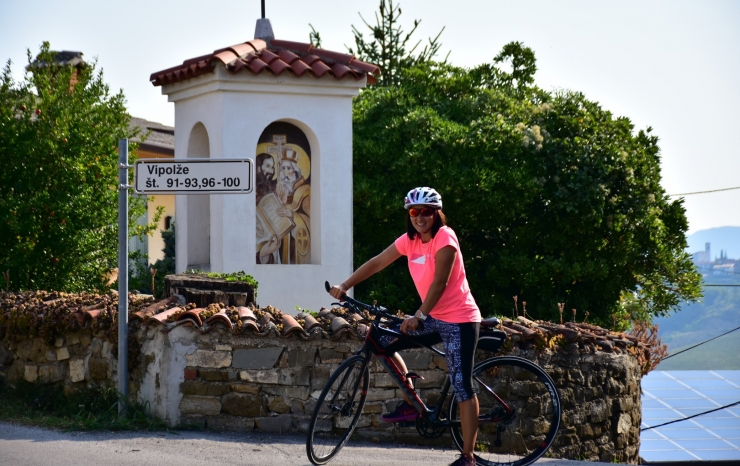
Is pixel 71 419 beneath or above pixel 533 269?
beneath

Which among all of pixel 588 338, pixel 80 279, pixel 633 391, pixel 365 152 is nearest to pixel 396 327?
pixel 588 338

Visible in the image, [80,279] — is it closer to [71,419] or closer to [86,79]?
[86,79]

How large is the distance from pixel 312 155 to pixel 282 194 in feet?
2.13

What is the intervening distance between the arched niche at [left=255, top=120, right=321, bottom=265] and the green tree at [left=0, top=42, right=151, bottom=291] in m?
1.93

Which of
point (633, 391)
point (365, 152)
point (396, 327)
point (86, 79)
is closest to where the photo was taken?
point (396, 327)

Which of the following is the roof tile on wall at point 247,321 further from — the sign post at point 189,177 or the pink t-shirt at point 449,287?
the pink t-shirt at point 449,287

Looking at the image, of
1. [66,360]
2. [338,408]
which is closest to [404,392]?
[338,408]

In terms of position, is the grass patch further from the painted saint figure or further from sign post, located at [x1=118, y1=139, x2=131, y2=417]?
the painted saint figure

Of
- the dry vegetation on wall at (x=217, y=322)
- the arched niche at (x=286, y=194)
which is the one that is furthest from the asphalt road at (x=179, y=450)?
the arched niche at (x=286, y=194)

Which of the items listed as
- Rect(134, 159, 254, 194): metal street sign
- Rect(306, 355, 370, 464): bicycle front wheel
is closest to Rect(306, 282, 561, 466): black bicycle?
Rect(306, 355, 370, 464): bicycle front wheel

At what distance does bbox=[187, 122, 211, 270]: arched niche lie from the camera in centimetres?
1381

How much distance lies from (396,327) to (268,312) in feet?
6.75

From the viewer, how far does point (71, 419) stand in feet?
26.9

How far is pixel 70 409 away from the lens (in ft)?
27.5
